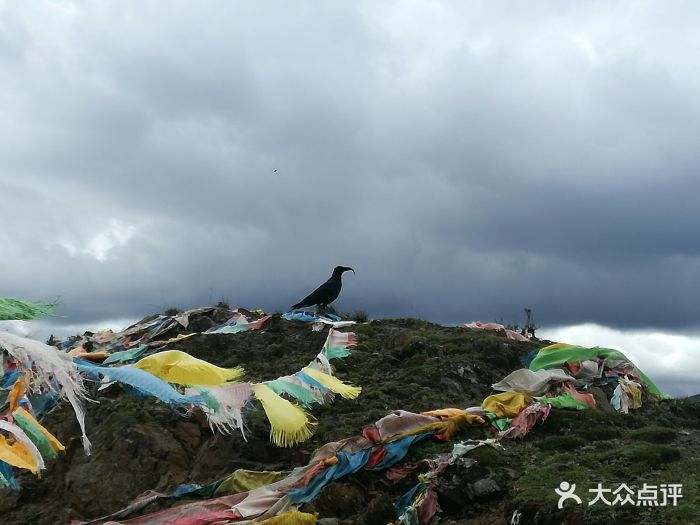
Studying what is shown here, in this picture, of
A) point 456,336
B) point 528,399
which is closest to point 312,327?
point 456,336

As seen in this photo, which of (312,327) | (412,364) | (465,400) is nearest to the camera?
(465,400)

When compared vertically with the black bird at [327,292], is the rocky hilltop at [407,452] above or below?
below

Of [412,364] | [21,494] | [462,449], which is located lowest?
[21,494]

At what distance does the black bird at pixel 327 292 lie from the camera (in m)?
17.6

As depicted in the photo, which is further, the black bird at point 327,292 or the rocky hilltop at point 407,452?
the black bird at point 327,292

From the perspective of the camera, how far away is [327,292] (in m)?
17.6

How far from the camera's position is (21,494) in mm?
10336

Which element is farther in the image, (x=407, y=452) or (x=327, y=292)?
(x=327, y=292)

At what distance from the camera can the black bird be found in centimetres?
1762

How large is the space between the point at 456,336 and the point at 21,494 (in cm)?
803

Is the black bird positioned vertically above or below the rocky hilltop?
above

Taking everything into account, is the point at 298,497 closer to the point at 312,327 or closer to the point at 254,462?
the point at 254,462

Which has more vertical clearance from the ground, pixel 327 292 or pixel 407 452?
pixel 327 292

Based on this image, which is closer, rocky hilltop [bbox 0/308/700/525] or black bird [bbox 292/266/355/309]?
rocky hilltop [bbox 0/308/700/525]
